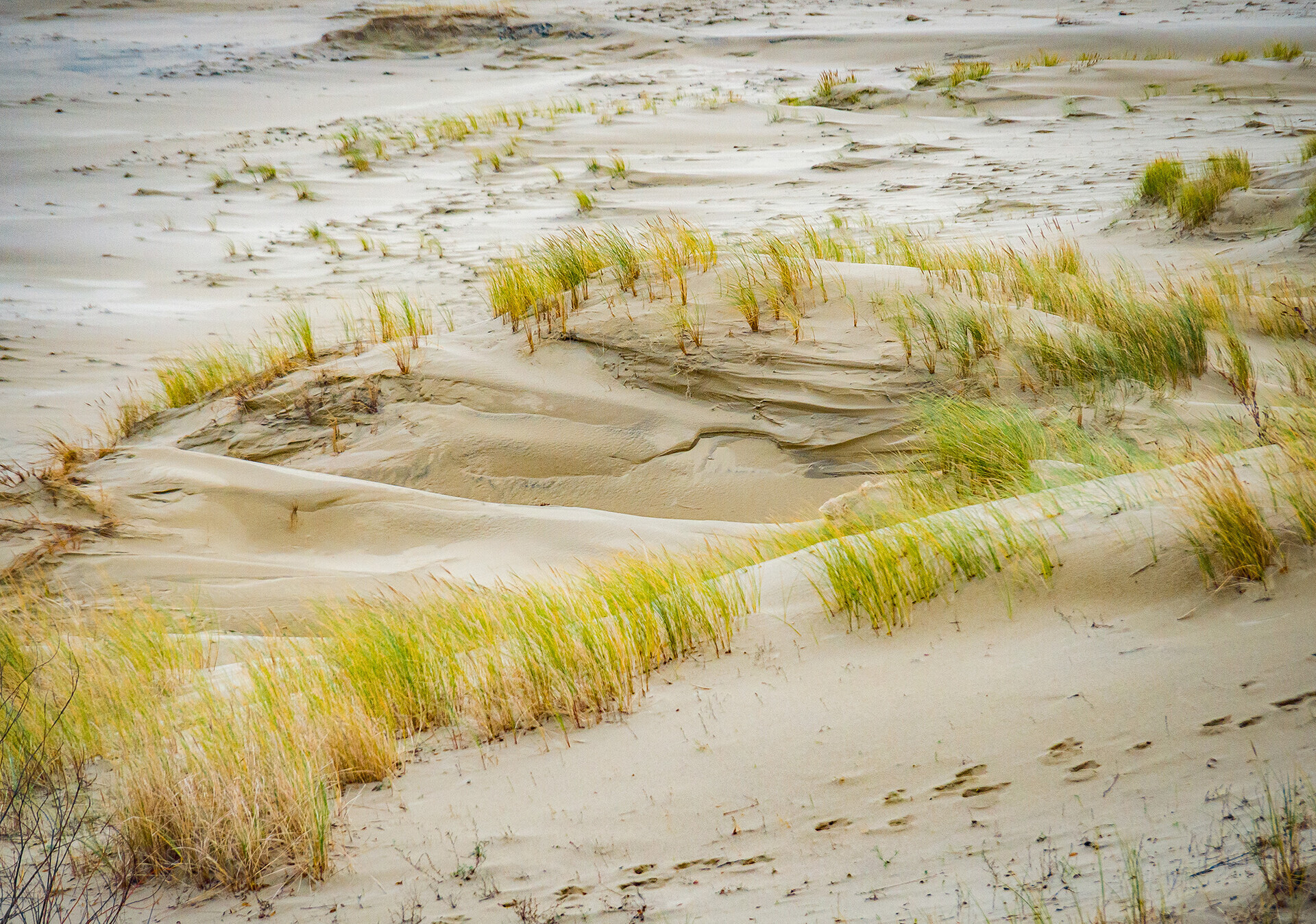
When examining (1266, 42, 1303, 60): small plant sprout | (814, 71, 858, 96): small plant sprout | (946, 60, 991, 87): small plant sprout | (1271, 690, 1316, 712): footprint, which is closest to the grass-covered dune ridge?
(1271, 690, 1316, 712): footprint

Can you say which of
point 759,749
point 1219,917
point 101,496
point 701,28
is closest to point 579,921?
point 759,749

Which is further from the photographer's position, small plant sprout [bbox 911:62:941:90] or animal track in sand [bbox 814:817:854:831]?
small plant sprout [bbox 911:62:941:90]

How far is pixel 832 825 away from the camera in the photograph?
1925mm

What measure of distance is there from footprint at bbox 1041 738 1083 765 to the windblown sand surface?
Result: 0.6 inches

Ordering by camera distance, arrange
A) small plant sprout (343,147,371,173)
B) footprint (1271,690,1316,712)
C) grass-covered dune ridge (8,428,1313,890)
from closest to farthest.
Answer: footprint (1271,690,1316,712) < grass-covered dune ridge (8,428,1313,890) < small plant sprout (343,147,371,173)

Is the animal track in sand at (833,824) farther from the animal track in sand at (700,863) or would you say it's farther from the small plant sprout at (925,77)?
the small plant sprout at (925,77)

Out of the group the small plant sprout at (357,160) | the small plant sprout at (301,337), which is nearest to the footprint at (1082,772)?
the small plant sprout at (301,337)

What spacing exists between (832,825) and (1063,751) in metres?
0.55

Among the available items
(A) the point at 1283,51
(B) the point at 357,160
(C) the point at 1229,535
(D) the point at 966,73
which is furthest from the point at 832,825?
(A) the point at 1283,51

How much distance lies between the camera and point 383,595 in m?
3.78

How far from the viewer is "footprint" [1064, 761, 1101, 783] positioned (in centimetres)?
186

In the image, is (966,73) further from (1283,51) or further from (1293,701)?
(1293,701)

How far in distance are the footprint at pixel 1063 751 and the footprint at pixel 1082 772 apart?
0.03m

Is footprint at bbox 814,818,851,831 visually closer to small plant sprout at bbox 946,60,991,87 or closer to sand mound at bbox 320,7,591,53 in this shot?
small plant sprout at bbox 946,60,991,87
